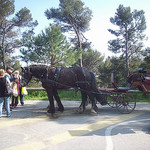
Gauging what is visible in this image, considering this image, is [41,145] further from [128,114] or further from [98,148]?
[128,114]

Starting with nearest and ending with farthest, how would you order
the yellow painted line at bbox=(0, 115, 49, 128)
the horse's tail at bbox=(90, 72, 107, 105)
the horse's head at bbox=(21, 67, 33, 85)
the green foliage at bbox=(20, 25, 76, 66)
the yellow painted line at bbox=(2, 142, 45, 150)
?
the yellow painted line at bbox=(2, 142, 45, 150), the yellow painted line at bbox=(0, 115, 49, 128), the horse's head at bbox=(21, 67, 33, 85), the horse's tail at bbox=(90, 72, 107, 105), the green foliage at bbox=(20, 25, 76, 66)

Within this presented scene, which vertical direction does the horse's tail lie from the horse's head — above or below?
below

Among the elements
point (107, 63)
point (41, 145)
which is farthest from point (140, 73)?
point (107, 63)

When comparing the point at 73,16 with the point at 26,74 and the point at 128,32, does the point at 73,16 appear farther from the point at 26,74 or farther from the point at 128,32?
the point at 26,74

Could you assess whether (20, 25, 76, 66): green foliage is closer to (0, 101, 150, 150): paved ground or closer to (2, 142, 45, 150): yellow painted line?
(0, 101, 150, 150): paved ground

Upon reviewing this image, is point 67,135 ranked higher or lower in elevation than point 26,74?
lower

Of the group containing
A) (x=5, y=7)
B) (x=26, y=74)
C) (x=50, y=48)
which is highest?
(x=5, y=7)

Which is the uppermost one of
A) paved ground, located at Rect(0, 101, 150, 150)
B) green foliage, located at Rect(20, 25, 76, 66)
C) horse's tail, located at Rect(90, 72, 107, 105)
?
green foliage, located at Rect(20, 25, 76, 66)

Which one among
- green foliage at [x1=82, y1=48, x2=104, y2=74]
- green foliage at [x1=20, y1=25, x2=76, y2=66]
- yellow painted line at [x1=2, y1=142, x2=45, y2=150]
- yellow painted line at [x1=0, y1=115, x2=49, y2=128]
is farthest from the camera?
green foliage at [x1=82, y1=48, x2=104, y2=74]

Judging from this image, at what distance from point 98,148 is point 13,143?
179 cm

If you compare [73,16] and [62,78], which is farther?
[73,16]

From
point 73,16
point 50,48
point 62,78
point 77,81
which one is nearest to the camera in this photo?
point 62,78

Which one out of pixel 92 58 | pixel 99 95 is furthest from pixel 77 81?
pixel 92 58

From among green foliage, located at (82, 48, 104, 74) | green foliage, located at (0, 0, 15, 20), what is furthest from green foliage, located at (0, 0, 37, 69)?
green foliage, located at (82, 48, 104, 74)
